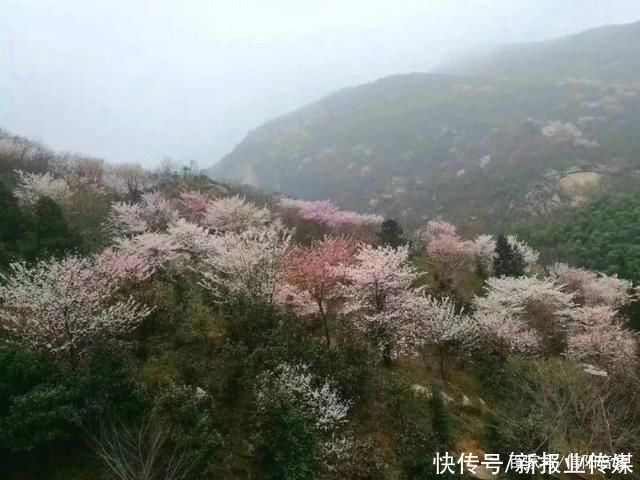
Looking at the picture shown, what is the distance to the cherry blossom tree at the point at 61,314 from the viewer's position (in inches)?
705

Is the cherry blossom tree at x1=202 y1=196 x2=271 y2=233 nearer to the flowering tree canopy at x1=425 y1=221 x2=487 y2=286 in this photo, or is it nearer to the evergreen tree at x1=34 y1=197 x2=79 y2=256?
the evergreen tree at x1=34 y1=197 x2=79 y2=256

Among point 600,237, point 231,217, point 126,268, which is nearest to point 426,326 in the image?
point 126,268

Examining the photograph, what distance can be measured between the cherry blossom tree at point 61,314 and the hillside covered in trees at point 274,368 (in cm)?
8

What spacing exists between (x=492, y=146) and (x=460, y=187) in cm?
3822

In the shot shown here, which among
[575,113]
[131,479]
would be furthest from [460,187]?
[131,479]

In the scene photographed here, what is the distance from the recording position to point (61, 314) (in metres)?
18.0

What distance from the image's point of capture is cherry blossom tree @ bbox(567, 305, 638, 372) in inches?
1033

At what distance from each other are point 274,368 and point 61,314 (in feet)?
27.8

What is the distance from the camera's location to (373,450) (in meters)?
17.9

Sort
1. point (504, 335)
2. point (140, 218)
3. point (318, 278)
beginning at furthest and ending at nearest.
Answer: point (140, 218) → point (504, 335) → point (318, 278)

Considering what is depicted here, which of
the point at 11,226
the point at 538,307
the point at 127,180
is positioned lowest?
the point at 538,307

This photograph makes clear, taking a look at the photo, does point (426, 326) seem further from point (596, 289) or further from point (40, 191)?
point (40, 191)

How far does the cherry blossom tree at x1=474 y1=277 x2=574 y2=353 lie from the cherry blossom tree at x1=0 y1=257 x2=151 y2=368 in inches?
901

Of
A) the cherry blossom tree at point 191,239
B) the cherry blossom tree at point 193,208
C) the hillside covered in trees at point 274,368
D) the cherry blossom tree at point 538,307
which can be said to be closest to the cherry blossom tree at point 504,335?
the hillside covered in trees at point 274,368
